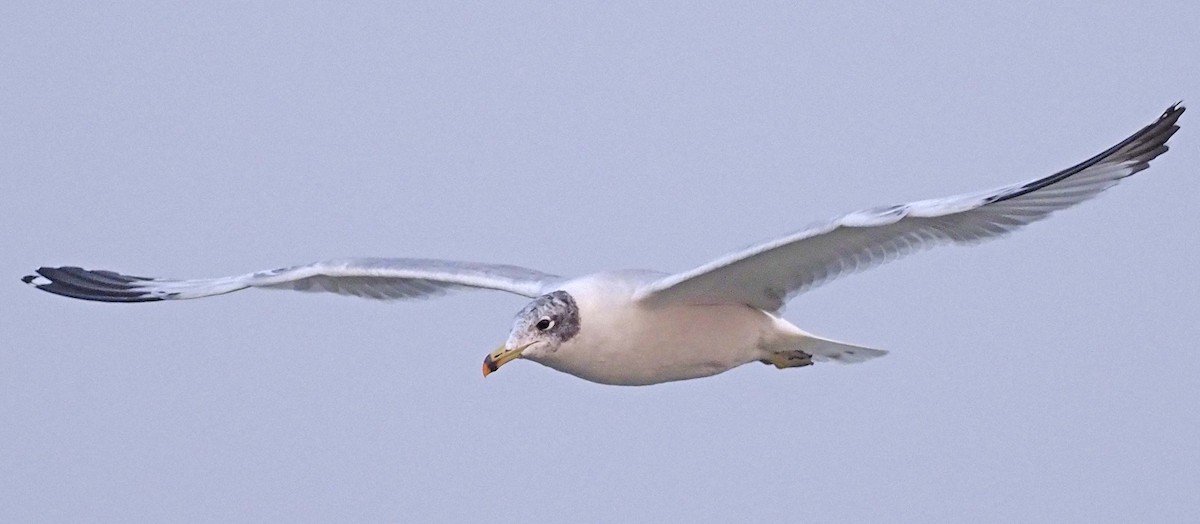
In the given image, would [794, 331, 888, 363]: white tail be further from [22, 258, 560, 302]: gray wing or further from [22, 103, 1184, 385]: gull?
[22, 258, 560, 302]: gray wing

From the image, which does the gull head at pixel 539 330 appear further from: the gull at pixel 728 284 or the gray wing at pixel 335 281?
the gray wing at pixel 335 281

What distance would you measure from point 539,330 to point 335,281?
226cm

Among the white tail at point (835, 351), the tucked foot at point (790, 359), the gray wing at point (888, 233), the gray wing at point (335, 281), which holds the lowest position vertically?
the tucked foot at point (790, 359)

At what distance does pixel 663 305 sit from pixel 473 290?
177 cm

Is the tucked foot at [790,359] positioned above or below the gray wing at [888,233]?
below

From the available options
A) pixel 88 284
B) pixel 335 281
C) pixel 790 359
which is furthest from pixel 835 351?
pixel 88 284

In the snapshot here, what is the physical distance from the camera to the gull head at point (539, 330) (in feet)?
26.3

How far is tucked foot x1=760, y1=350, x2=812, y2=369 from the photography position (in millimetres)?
8938

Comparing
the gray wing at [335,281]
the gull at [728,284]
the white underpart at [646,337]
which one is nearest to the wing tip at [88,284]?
the gray wing at [335,281]

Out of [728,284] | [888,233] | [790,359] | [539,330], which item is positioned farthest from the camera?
[790,359]

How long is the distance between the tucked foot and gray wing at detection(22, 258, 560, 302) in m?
1.17

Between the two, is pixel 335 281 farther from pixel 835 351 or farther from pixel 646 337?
pixel 835 351

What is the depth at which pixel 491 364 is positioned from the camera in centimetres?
795

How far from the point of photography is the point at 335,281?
998 cm
